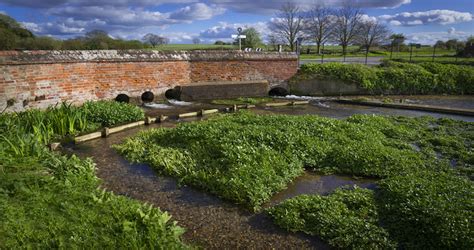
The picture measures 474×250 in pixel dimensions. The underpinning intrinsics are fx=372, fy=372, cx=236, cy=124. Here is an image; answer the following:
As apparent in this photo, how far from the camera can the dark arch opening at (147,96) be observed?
52.6ft

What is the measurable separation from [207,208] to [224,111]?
26.4 feet

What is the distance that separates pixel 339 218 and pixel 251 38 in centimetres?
4060

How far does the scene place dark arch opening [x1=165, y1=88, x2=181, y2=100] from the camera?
16.5 metres

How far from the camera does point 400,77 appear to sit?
19.7 m

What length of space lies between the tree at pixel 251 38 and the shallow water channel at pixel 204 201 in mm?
35255

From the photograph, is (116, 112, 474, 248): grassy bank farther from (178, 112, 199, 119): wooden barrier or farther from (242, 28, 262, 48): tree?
(242, 28, 262, 48): tree

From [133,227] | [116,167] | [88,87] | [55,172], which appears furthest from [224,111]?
[133,227]

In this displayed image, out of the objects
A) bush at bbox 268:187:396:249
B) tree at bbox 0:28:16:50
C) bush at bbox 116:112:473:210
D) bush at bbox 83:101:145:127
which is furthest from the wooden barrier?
tree at bbox 0:28:16:50

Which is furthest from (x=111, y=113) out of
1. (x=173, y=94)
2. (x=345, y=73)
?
(x=345, y=73)

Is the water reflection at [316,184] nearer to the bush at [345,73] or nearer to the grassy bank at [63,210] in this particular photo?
the grassy bank at [63,210]

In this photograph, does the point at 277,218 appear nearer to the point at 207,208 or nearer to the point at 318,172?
the point at 207,208

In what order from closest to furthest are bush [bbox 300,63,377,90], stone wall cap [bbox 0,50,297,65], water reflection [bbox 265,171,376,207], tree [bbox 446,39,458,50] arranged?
water reflection [bbox 265,171,376,207]
stone wall cap [bbox 0,50,297,65]
bush [bbox 300,63,377,90]
tree [bbox 446,39,458,50]

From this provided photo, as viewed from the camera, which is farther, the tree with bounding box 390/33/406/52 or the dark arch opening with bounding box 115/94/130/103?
the tree with bounding box 390/33/406/52

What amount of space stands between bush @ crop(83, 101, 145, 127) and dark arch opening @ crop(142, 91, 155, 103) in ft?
12.5
